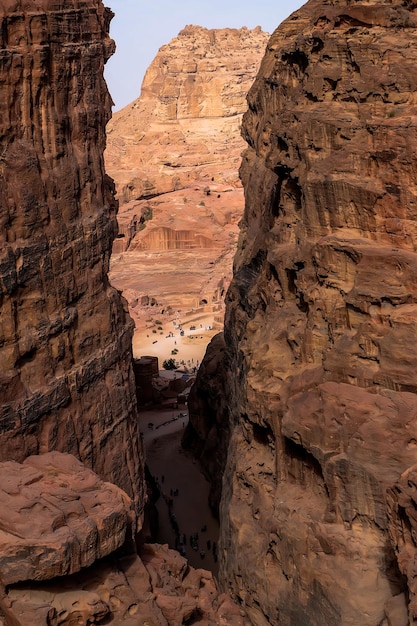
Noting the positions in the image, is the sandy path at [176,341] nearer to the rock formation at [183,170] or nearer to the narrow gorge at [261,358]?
the rock formation at [183,170]

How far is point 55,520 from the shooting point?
18688 millimetres

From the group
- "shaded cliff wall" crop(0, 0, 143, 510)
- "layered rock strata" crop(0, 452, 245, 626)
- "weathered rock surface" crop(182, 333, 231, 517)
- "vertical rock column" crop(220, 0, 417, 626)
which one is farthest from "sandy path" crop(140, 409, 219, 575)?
"layered rock strata" crop(0, 452, 245, 626)

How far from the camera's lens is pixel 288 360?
23.7 metres

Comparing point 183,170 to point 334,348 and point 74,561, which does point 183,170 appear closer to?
point 334,348

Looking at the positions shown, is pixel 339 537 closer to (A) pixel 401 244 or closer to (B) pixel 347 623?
(B) pixel 347 623

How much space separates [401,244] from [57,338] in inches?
390

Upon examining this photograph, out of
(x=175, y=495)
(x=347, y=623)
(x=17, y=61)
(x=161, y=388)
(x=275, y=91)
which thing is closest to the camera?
(x=347, y=623)

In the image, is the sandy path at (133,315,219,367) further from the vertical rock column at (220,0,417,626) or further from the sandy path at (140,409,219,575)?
the vertical rock column at (220,0,417,626)

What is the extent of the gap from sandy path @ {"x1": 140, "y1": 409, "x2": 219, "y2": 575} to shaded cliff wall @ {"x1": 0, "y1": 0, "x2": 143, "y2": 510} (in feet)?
19.3

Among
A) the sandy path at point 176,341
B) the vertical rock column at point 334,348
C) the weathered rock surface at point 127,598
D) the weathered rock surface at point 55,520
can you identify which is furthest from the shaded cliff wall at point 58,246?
the sandy path at point 176,341

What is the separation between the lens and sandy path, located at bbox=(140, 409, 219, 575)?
33.1m

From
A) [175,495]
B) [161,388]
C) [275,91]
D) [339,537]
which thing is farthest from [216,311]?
[339,537]

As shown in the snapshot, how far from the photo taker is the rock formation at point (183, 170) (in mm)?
80125

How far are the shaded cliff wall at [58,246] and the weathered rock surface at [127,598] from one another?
468 centimetres
